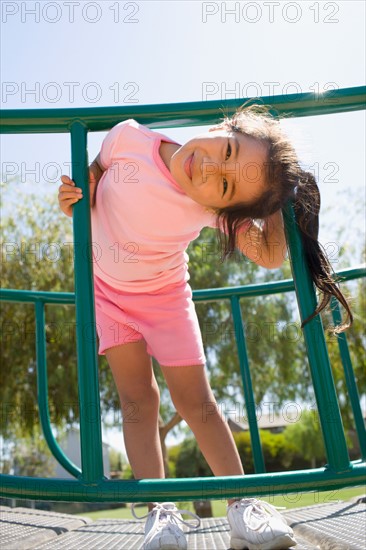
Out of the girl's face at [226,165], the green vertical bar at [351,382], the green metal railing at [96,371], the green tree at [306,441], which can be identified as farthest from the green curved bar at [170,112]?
the green tree at [306,441]

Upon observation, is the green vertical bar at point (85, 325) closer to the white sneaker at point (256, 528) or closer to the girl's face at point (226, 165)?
the girl's face at point (226, 165)

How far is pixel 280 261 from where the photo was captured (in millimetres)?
1272

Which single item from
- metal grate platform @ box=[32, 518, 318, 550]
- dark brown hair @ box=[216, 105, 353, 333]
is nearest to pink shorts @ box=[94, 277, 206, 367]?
dark brown hair @ box=[216, 105, 353, 333]

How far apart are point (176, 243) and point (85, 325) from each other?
1.79 ft

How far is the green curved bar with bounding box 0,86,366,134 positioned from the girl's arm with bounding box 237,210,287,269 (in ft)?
0.80

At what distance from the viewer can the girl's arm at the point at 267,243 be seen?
1.26 metres

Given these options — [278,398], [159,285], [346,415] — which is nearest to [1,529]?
[159,285]

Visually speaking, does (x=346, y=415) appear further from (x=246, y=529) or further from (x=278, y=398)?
(x=246, y=529)

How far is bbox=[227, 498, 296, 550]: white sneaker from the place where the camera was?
1204 millimetres

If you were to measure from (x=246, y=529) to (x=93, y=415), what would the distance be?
51cm

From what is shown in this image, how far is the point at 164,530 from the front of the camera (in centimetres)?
126

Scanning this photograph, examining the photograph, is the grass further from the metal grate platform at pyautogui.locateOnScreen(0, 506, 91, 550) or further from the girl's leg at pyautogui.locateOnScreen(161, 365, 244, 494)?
the metal grate platform at pyautogui.locateOnScreen(0, 506, 91, 550)

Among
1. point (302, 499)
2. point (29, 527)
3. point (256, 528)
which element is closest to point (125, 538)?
point (29, 527)

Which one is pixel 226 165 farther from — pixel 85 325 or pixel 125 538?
pixel 125 538
